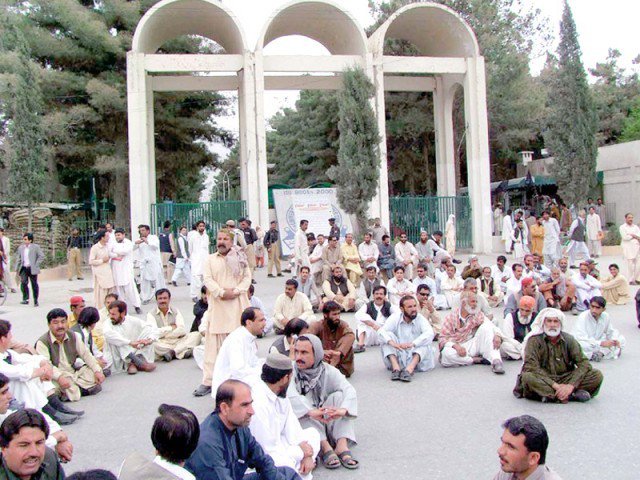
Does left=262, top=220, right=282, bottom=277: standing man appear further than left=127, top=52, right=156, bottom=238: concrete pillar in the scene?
No

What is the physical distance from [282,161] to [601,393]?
39.0 meters

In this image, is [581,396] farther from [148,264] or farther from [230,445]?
[148,264]

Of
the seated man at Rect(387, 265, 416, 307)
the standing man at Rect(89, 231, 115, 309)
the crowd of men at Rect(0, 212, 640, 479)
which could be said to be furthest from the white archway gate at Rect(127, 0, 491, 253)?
the seated man at Rect(387, 265, 416, 307)

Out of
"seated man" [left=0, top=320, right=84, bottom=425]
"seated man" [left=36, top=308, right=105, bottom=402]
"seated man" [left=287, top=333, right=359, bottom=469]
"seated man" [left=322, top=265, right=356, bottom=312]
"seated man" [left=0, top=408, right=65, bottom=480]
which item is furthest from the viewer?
"seated man" [left=322, top=265, right=356, bottom=312]

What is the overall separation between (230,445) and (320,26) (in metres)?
18.9

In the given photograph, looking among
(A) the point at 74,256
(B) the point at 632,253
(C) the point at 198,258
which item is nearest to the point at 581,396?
(C) the point at 198,258

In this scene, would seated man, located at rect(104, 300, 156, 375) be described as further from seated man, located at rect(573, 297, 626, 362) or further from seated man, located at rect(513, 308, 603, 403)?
seated man, located at rect(573, 297, 626, 362)

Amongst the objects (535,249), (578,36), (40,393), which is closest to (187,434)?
(40,393)

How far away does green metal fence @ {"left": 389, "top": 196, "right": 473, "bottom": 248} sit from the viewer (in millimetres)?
20969

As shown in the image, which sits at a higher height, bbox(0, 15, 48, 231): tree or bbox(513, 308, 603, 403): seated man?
bbox(0, 15, 48, 231): tree

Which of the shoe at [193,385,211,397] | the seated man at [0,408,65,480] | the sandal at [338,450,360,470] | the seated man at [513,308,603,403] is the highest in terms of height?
the seated man at [0,408,65,480]

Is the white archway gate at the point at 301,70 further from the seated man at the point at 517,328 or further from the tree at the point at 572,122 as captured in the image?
the seated man at the point at 517,328

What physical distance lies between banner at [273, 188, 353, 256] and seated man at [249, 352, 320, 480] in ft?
49.4

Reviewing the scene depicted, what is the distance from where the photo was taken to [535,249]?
1681 centimetres
